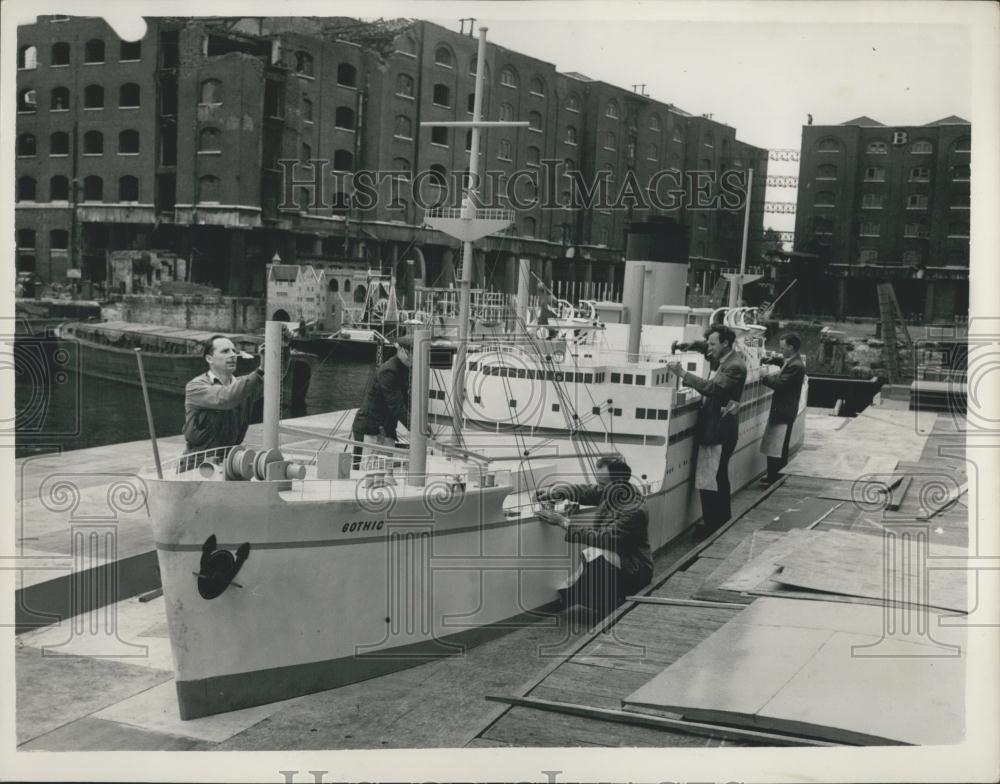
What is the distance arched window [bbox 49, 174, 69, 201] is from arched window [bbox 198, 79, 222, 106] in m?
3.83

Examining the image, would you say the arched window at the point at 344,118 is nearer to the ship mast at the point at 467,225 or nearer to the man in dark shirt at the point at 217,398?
the ship mast at the point at 467,225

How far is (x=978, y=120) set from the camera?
254 inches

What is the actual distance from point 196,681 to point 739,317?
43.3ft

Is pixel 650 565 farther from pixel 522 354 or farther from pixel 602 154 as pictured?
pixel 602 154

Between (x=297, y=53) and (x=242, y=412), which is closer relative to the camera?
(x=242, y=412)

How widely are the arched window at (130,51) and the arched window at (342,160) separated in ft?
17.4

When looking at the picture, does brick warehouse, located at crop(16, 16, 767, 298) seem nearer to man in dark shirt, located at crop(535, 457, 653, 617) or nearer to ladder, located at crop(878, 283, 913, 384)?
ladder, located at crop(878, 283, 913, 384)

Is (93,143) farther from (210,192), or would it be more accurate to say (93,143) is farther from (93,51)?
(210,192)

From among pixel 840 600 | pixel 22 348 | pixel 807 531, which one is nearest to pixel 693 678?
pixel 840 600

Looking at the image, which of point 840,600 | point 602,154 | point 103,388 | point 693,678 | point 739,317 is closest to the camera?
point 693,678

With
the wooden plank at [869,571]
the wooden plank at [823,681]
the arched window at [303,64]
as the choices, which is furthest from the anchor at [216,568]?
the arched window at [303,64]

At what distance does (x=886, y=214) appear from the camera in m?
18.9

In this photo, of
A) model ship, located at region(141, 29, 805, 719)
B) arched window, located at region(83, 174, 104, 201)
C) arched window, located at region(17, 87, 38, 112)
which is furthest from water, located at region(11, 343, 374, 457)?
model ship, located at region(141, 29, 805, 719)

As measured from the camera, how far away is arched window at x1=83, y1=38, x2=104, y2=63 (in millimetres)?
17478
